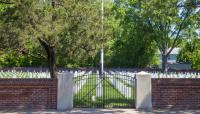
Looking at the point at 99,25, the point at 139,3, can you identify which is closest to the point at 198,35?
the point at 139,3

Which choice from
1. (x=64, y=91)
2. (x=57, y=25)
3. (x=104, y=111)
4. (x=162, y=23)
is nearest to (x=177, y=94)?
(x=104, y=111)

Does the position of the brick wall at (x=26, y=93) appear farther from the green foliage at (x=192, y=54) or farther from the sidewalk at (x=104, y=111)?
the green foliage at (x=192, y=54)

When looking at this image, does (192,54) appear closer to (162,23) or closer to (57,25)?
(162,23)

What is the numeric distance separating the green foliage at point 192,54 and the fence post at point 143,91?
4376 cm

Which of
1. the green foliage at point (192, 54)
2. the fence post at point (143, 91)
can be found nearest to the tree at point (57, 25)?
the fence post at point (143, 91)

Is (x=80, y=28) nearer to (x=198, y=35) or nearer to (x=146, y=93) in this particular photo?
(x=146, y=93)

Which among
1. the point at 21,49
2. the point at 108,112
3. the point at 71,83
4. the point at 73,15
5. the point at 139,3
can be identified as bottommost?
the point at 108,112

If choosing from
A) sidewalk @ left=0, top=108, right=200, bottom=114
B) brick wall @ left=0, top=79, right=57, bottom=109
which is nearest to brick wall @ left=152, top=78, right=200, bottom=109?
sidewalk @ left=0, top=108, right=200, bottom=114

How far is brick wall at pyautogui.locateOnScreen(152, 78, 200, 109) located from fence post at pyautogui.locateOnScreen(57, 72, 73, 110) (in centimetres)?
329

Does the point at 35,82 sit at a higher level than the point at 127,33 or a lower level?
lower

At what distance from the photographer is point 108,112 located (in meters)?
15.4

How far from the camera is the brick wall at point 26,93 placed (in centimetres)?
1590

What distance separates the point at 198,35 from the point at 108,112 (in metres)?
44.3

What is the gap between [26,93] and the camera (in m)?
16.0
